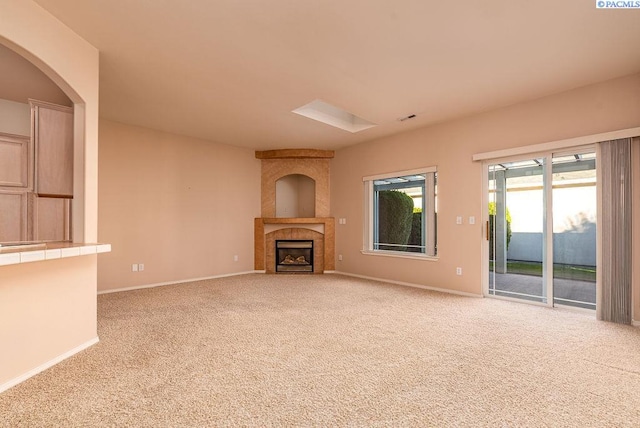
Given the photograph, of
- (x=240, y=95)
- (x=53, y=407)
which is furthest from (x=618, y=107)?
(x=53, y=407)

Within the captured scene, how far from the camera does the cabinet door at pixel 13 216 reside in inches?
141

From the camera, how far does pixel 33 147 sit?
2535mm

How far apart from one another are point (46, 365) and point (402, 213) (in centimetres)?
499

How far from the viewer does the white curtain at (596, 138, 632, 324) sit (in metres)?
3.21

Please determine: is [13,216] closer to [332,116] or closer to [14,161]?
[14,161]

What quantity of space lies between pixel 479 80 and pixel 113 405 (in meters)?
4.15

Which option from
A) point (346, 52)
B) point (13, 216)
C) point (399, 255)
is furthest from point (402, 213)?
point (13, 216)

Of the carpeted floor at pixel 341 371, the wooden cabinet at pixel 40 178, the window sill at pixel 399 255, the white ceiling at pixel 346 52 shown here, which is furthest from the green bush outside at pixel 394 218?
the wooden cabinet at pixel 40 178

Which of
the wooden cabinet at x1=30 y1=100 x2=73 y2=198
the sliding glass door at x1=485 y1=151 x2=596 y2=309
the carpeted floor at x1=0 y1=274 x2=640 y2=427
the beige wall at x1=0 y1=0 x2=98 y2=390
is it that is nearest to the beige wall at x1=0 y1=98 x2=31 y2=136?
the wooden cabinet at x1=30 y1=100 x2=73 y2=198

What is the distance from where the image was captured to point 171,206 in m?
5.28

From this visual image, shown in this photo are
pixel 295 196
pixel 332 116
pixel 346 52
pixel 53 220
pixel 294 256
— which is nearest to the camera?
pixel 346 52

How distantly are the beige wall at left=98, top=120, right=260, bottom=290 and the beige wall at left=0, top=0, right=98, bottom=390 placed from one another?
88.5 inches

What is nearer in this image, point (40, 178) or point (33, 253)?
point (33, 253)

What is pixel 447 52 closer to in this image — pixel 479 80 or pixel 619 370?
pixel 479 80
